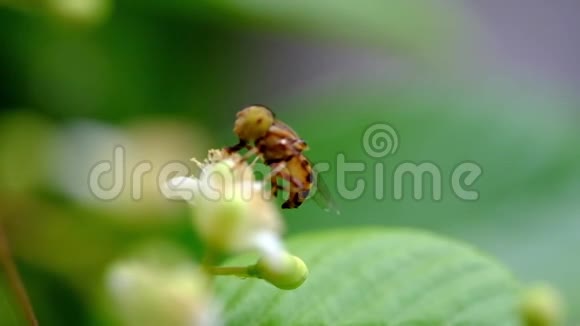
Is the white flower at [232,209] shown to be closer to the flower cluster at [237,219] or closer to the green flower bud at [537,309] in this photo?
the flower cluster at [237,219]

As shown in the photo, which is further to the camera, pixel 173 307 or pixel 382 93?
pixel 382 93

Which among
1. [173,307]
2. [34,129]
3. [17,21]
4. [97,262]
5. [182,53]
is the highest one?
[182,53]

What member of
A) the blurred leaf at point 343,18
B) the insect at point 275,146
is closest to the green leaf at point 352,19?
the blurred leaf at point 343,18

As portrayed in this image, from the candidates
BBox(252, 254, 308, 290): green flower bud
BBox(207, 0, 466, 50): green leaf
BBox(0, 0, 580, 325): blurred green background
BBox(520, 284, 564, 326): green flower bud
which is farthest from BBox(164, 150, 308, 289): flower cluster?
BBox(207, 0, 466, 50): green leaf

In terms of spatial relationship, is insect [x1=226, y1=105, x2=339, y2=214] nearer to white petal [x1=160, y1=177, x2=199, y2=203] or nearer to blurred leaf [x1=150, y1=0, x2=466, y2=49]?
white petal [x1=160, y1=177, x2=199, y2=203]

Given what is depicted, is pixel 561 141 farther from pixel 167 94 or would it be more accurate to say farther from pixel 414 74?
pixel 167 94

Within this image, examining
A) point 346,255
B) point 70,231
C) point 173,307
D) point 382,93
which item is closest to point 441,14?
point 382,93

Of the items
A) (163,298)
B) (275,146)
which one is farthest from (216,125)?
(163,298)
